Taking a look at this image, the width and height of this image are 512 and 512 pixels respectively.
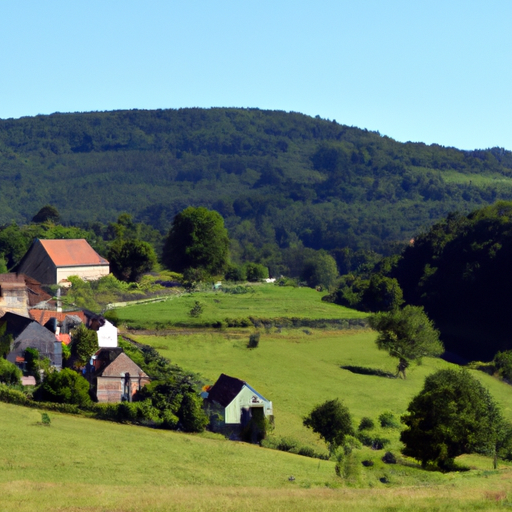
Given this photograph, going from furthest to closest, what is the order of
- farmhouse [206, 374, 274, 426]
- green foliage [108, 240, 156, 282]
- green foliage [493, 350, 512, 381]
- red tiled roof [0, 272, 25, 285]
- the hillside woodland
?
green foliage [108, 240, 156, 282]
the hillside woodland
green foliage [493, 350, 512, 381]
red tiled roof [0, 272, 25, 285]
farmhouse [206, 374, 274, 426]

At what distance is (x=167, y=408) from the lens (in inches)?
1463

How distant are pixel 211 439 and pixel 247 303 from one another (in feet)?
112

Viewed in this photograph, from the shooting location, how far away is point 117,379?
3947 cm

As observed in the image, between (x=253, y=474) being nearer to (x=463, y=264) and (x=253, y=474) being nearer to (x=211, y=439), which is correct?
(x=211, y=439)

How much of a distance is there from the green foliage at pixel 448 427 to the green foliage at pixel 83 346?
15140 mm

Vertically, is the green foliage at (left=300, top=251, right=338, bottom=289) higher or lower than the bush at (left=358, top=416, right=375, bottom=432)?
higher

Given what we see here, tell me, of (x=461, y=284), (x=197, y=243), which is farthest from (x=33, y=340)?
(x=461, y=284)

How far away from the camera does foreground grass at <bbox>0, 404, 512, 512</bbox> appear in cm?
2325

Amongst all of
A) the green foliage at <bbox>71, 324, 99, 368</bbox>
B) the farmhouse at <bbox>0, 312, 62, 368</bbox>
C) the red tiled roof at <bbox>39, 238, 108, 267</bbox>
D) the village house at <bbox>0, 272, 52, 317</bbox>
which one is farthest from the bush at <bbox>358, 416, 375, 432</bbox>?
the red tiled roof at <bbox>39, 238, 108, 267</bbox>

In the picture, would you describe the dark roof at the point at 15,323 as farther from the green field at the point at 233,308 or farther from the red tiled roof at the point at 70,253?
the red tiled roof at the point at 70,253

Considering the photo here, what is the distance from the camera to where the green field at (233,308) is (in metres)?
57.8

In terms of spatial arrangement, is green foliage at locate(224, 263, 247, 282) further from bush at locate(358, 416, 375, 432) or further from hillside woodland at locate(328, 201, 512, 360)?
bush at locate(358, 416, 375, 432)

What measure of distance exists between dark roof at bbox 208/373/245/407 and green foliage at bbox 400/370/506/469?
7.15 metres

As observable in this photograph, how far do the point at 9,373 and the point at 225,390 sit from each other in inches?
353
